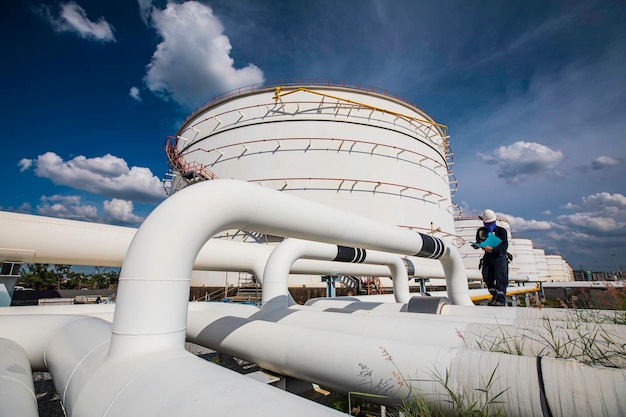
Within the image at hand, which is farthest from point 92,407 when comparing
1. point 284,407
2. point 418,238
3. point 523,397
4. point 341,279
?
point 341,279

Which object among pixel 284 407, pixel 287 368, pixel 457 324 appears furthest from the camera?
pixel 457 324

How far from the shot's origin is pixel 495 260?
5191 mm

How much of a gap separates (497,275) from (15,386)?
19.7 ft

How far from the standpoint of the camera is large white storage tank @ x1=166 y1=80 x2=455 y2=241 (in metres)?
16.7

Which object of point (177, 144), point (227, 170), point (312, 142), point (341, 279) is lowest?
point (341, 279)

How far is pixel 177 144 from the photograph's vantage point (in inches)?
835

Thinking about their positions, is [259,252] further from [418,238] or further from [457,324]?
[457,324]

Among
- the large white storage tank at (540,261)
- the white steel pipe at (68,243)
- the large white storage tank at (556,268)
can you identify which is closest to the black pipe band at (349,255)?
the white steel pipe at (68,243)

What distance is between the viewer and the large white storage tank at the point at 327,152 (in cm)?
1673

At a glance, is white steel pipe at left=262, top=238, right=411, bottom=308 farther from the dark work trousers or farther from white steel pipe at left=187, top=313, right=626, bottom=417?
the dark work trousers

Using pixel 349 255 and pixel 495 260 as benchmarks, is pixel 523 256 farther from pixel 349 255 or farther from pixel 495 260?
pixel 349 255

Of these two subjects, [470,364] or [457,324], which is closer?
[470,364]

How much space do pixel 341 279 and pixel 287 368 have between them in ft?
48.9

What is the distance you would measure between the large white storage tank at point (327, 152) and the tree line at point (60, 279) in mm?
10881
